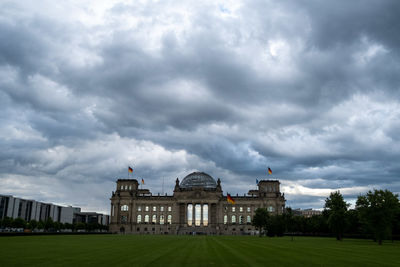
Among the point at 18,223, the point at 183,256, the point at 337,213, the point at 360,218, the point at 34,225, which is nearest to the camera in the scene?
the point at 183,256

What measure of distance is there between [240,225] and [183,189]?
1406 inches

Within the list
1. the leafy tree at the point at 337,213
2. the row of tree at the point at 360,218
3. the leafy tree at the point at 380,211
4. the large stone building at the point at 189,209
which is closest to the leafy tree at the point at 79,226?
the large stone building at the point at 189,209

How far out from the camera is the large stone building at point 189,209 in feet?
563

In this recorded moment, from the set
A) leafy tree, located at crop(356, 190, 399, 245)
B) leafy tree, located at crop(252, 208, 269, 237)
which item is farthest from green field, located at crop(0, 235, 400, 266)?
leafy tree, located at crop(252, 208, 269, 237)

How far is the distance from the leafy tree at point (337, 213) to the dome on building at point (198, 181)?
10354cm

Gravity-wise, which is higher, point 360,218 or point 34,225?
point 360,218

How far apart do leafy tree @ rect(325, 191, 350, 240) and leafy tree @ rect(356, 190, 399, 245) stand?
42.8 ft

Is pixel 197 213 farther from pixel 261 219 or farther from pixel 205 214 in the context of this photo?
pixel 261 219

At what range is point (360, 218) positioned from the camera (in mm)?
73562

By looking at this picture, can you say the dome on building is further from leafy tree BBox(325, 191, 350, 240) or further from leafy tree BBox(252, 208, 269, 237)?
leafy tree BBox(325, 191, 350, 240)

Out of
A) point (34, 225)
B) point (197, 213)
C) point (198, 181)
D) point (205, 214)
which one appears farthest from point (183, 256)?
point (198, 181)

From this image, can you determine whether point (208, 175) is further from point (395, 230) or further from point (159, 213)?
point (395, 230)

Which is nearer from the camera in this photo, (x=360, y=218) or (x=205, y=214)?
(x=360, y=218)

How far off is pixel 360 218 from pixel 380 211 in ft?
17.0
